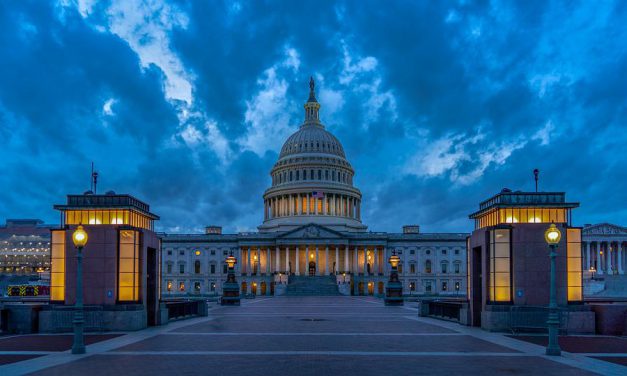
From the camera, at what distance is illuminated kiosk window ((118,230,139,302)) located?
35250 mm

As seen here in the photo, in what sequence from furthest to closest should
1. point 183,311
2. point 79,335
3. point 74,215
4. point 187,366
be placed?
point 183,311
point 74,215
point 79,335
point 187,366

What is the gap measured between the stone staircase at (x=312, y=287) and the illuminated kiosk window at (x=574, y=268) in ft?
284

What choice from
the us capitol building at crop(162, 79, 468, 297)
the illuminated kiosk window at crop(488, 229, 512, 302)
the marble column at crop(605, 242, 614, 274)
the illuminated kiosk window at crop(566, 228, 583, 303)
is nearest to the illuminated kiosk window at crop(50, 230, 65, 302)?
the illuminated kiosk window at crop(488, 229, 512, 302)

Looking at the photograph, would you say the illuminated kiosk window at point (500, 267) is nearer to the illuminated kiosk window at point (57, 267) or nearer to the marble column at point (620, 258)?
the illuminated kiosk window at point (57, 267)

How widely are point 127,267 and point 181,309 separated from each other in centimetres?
1033

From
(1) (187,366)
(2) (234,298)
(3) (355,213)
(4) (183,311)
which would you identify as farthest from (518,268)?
(3) (355,213)

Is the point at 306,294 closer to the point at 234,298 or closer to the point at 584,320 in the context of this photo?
the point at 234,298

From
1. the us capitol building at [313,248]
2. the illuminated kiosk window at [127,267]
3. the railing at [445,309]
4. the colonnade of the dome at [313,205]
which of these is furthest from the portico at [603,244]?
the illuminated kiosk window at [127,267]

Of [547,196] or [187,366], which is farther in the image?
[547,196]

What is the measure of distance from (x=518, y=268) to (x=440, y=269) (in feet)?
382

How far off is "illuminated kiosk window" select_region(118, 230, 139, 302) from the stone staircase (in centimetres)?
8493

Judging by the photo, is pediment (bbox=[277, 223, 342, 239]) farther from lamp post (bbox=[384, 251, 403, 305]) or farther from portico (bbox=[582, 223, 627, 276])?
lamp post (bbox=[384, 251, 403, 305])

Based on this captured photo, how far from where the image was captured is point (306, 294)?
120062 mm

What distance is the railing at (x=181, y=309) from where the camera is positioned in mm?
42656
